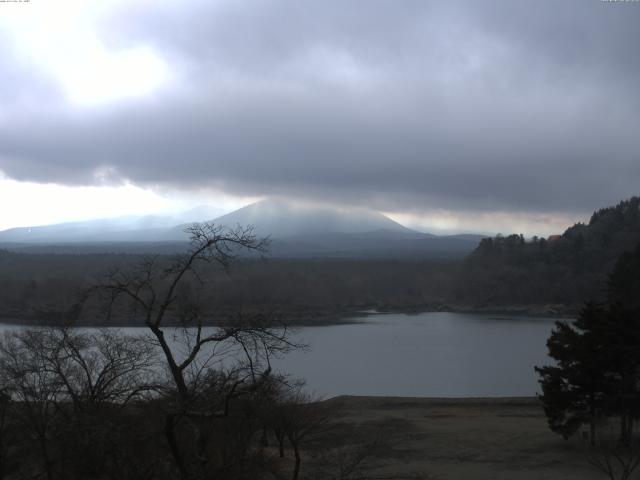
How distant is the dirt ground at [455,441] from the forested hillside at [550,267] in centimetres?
3988

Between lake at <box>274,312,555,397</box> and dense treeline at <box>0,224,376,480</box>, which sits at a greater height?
dense treeline at <box>0,224,376,480</box>

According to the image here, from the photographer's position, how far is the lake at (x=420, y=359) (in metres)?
22.7

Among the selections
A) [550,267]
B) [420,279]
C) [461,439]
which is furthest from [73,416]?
[420,279]

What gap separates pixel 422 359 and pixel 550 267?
39213 mm

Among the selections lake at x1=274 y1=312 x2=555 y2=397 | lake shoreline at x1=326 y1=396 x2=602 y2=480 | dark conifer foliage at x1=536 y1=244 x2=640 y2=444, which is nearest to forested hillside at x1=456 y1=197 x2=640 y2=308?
lake at x1=274 y1=312 x2=555 y2=397

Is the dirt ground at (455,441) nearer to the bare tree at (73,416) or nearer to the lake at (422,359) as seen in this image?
the lake at (422,359)

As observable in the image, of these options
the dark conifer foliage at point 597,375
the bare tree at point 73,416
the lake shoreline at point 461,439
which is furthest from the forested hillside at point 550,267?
the bare tree at point 73,416

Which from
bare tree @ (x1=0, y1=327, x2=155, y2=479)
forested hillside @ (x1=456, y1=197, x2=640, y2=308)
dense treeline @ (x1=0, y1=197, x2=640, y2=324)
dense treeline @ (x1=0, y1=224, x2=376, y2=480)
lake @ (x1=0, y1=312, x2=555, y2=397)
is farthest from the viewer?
forested hillside @ (x1=456, y1=197, x2=640, y2=308)

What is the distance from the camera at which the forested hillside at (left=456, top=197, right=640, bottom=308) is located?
5847 centimetres

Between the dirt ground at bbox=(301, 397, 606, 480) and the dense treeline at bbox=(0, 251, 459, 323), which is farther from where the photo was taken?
the dense treeline at bbox=(0, 251, 459, 323)

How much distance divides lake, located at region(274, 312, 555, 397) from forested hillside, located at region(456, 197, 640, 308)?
596 inches

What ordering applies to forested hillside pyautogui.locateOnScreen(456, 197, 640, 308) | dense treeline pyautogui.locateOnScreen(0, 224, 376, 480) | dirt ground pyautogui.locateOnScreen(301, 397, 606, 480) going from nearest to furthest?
dense treeline pyautogui.locateOnScreen(0, 224, 376, 480) → dirt ground pyautogui.locateOnScreen(301, 397, 606, 480) → forested hillside pyautogui.locateOnScreen(456, 197, 640, 308)

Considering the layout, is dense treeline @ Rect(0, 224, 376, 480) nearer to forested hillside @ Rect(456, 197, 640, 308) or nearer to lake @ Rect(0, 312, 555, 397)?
lake @ Rect(0, 312, 555, 397)

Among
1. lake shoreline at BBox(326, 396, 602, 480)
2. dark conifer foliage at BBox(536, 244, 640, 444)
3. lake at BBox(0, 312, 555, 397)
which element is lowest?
lake at BBox(0, 312, 555, 397)
